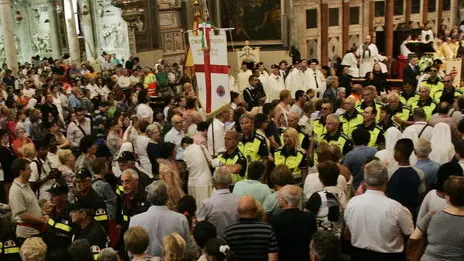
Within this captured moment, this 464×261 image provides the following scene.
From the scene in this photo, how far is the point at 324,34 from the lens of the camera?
20.8 metres

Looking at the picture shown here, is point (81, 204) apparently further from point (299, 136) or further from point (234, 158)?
point (299, 136)

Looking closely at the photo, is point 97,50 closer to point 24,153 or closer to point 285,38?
point 285,38

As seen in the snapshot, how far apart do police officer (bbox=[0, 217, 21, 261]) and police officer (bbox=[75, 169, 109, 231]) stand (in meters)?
0.70

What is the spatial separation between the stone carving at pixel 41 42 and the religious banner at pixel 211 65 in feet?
59.3

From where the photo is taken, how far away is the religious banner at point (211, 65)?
7.47m

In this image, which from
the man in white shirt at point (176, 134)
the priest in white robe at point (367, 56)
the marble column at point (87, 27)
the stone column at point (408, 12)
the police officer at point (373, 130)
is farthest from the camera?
the stone column at point (408, 12)

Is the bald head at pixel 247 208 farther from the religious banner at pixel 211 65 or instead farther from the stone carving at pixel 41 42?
the stone carving at pixel 41 42

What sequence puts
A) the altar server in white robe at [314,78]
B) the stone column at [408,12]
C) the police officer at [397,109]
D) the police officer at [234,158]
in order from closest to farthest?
1. the police officer at [234,158]
2. the police officer at [397,109]
3. the altar server in white robe at [314,78]
4. the stone column at [408,12]

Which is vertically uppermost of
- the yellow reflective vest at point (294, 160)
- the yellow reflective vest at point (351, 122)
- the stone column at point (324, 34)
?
the stone column at point (324, 34)

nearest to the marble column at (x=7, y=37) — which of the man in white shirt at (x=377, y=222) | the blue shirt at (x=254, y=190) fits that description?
the blue shirt at (x=254, y=190)

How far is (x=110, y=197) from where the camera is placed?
6031 mm

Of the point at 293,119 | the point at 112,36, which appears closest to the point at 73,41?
the point at 112,36

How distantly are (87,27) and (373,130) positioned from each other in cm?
1612

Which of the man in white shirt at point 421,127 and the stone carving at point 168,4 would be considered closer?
the man in white shirt at point 421,127
